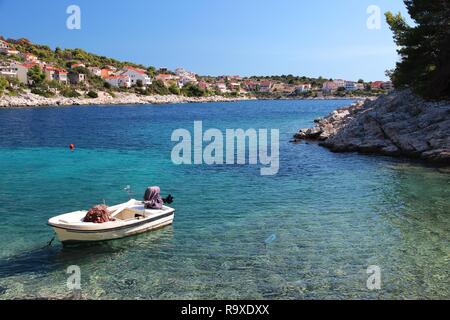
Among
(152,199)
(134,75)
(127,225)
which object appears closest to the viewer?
(127,225)

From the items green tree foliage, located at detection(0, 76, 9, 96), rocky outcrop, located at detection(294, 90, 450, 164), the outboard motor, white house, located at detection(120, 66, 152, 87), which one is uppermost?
white house, located at detection(120, 66, 152, 87)

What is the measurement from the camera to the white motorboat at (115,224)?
1398 centimetres

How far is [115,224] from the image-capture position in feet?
47.9

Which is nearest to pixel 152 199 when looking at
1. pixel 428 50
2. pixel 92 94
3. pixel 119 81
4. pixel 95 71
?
pixel 428 50

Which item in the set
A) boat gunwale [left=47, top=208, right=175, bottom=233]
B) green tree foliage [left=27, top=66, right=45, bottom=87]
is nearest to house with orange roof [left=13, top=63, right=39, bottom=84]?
green tree foliage [left=27, top=66, right=45, bottom=87]

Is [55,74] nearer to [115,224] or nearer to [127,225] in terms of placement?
[127,225]

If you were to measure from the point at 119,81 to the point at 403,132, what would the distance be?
14815 cm

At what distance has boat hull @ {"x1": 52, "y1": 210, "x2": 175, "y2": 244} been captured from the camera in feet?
46.0

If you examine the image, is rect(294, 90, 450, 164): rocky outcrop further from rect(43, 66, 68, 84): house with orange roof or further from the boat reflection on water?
rect(43, 66, 68, 84): house with orange roof

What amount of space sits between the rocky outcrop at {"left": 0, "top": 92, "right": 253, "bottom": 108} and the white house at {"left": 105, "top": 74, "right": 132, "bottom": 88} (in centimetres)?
1061
